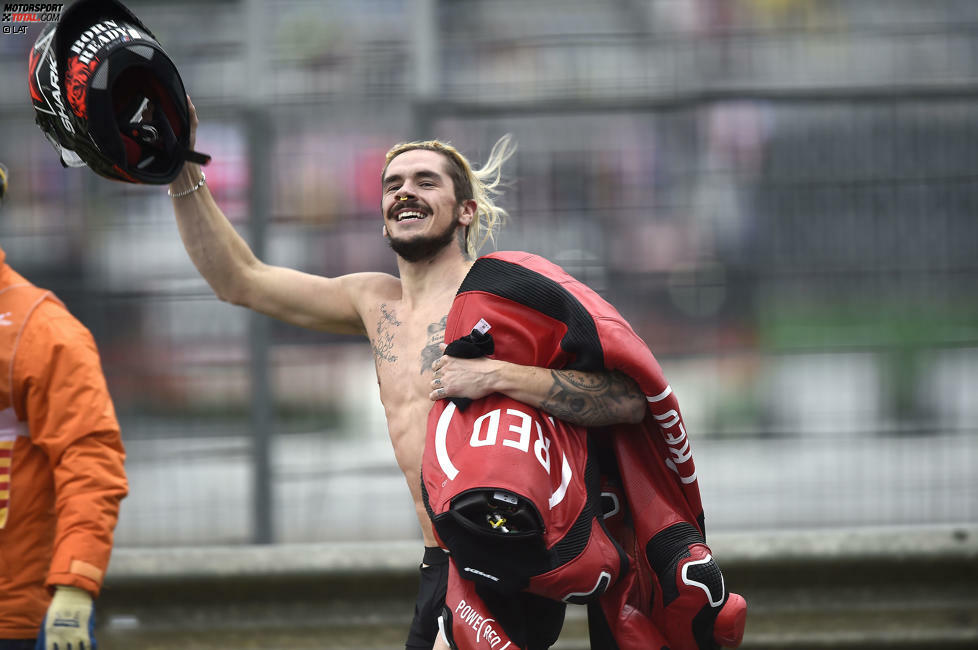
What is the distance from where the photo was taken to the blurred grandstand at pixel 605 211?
14.9 feet

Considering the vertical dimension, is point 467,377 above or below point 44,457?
above

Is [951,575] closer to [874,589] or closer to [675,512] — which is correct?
[874,589]

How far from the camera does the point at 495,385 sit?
2498 mm

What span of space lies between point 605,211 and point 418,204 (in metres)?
1.59

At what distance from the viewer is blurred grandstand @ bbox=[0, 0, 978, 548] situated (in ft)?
14.9

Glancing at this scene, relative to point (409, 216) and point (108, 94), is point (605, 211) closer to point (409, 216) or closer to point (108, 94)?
point (409, 216)

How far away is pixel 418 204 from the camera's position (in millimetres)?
3180

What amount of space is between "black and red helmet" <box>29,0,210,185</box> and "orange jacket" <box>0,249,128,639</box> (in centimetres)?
58

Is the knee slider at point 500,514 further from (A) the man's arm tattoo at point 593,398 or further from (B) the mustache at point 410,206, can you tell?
(B) the mustache at point 410,206

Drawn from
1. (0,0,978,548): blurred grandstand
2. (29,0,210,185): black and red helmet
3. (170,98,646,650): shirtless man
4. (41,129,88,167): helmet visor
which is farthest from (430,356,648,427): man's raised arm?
(0,0,978,548): blurred grandstand

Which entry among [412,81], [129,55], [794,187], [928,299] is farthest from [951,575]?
[129,55]

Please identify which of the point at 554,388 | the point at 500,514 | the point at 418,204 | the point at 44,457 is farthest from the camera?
the point at 418,204

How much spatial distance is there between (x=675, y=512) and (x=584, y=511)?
309mm

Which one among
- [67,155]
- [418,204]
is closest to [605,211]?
[418,204]
